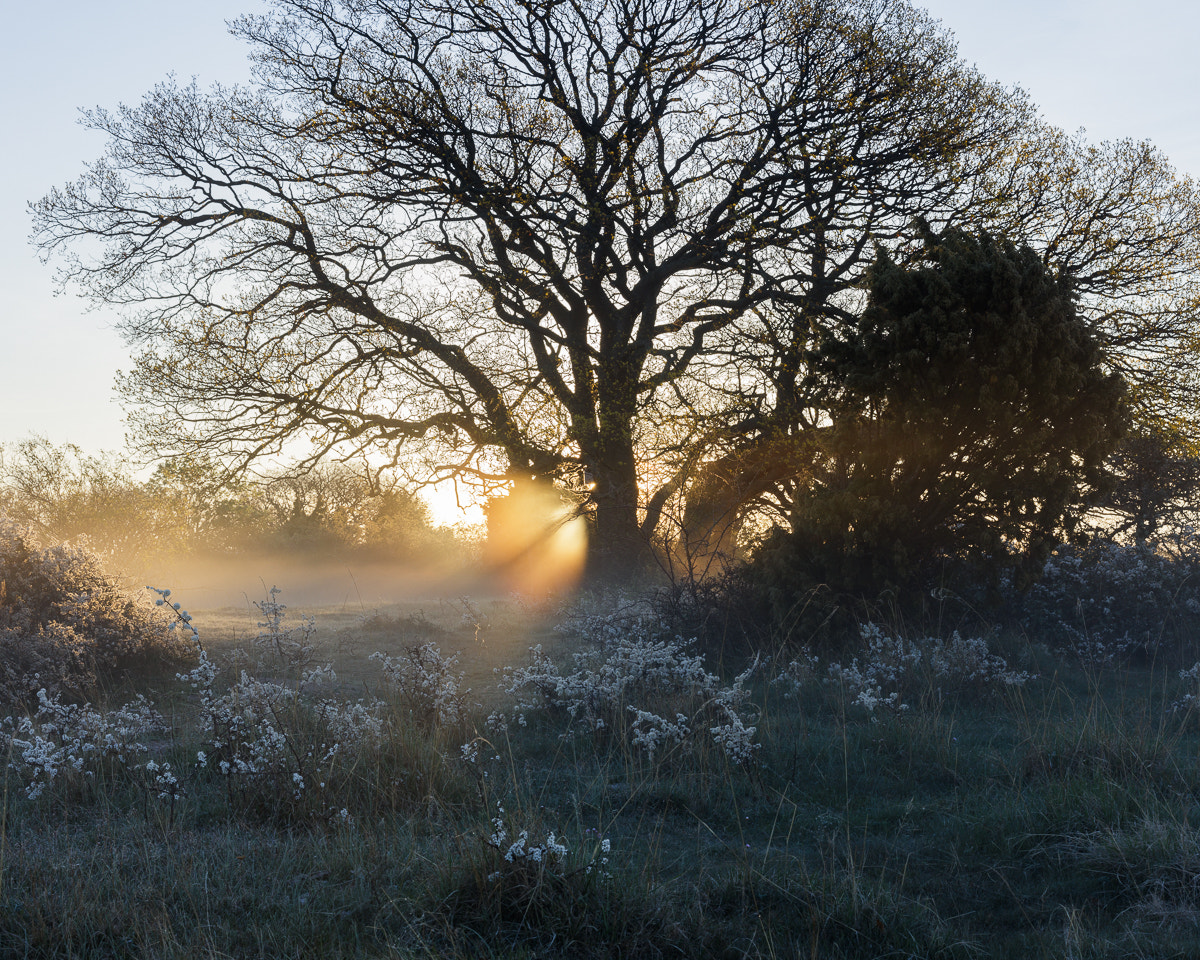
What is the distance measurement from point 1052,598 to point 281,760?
7.97 metres

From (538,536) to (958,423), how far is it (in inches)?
A: 420

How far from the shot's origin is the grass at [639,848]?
3.01 m

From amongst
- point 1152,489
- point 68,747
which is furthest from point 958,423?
point 68,747

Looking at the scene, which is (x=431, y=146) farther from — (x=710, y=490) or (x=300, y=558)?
(x=300, y=558)

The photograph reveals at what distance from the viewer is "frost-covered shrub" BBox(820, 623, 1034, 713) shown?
6.71 meters

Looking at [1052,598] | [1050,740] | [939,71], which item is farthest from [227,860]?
[939,71]

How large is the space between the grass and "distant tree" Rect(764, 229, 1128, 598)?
2.44 m

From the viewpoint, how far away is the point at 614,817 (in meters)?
3.97

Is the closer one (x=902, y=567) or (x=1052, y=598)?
(x=902, y=567)

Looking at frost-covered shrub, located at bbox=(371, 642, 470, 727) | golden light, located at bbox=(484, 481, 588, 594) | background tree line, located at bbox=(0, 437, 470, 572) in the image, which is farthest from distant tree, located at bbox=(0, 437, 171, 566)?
frost-covered shrub, located at bbox=(371, 642, 470, 727)

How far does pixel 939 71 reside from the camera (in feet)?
44.5

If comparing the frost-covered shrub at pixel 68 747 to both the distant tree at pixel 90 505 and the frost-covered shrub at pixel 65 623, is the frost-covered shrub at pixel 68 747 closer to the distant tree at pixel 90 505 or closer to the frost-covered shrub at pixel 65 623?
the frost-covered shrub at pixel 65 623

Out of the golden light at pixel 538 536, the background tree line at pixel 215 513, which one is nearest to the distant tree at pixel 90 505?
the background tree line at pixel 215 513

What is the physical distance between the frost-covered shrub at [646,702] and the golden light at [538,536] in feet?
28.0
